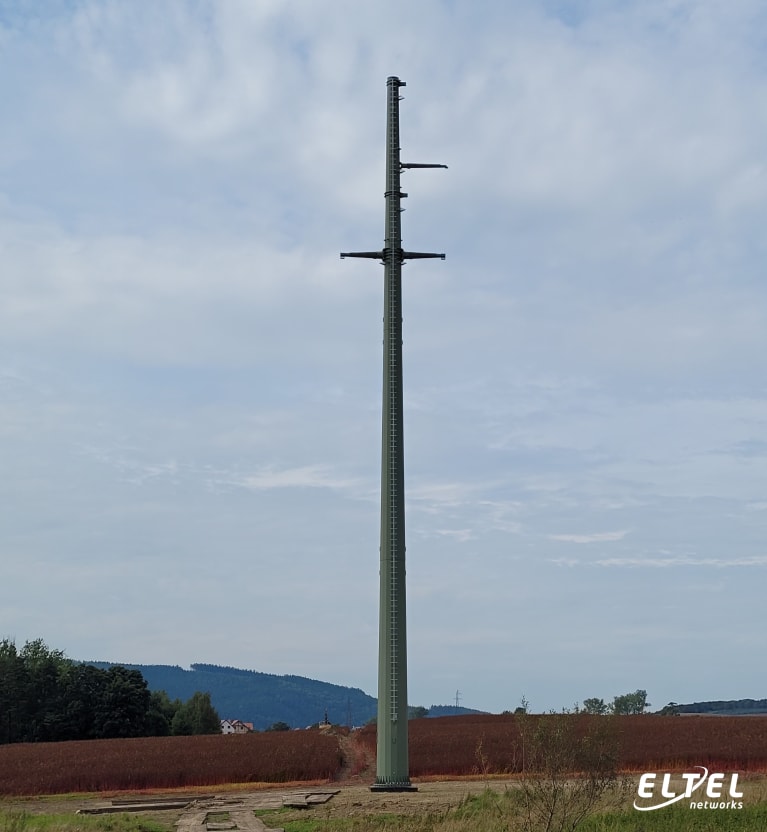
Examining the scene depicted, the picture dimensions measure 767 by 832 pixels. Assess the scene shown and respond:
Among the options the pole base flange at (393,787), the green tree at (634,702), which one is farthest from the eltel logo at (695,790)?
the green tree at (634,702)

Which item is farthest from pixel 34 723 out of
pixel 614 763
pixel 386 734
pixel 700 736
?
pixel 614 763

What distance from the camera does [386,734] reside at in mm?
33094

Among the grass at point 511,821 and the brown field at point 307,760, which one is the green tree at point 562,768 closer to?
the grass at point 511,821

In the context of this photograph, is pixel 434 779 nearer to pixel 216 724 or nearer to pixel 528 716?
pixel 528 716

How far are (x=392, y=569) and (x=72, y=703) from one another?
213 ft

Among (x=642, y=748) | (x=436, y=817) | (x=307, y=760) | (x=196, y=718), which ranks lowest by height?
(x=436, y=817)

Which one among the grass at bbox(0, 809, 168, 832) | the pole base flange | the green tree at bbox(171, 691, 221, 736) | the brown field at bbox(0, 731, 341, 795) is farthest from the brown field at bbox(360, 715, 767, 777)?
the green tree at bbox(171, 691, 221, 736)

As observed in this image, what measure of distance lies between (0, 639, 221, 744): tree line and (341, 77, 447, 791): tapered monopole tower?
59.9m

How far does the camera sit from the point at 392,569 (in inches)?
1312

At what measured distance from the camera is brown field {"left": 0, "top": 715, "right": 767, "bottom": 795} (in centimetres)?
4056

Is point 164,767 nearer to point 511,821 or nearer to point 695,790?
point 695,790

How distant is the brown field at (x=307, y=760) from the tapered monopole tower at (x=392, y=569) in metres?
2.93

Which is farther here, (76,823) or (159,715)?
(159,715)

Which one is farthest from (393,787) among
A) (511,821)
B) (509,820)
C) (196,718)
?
(196,718)
